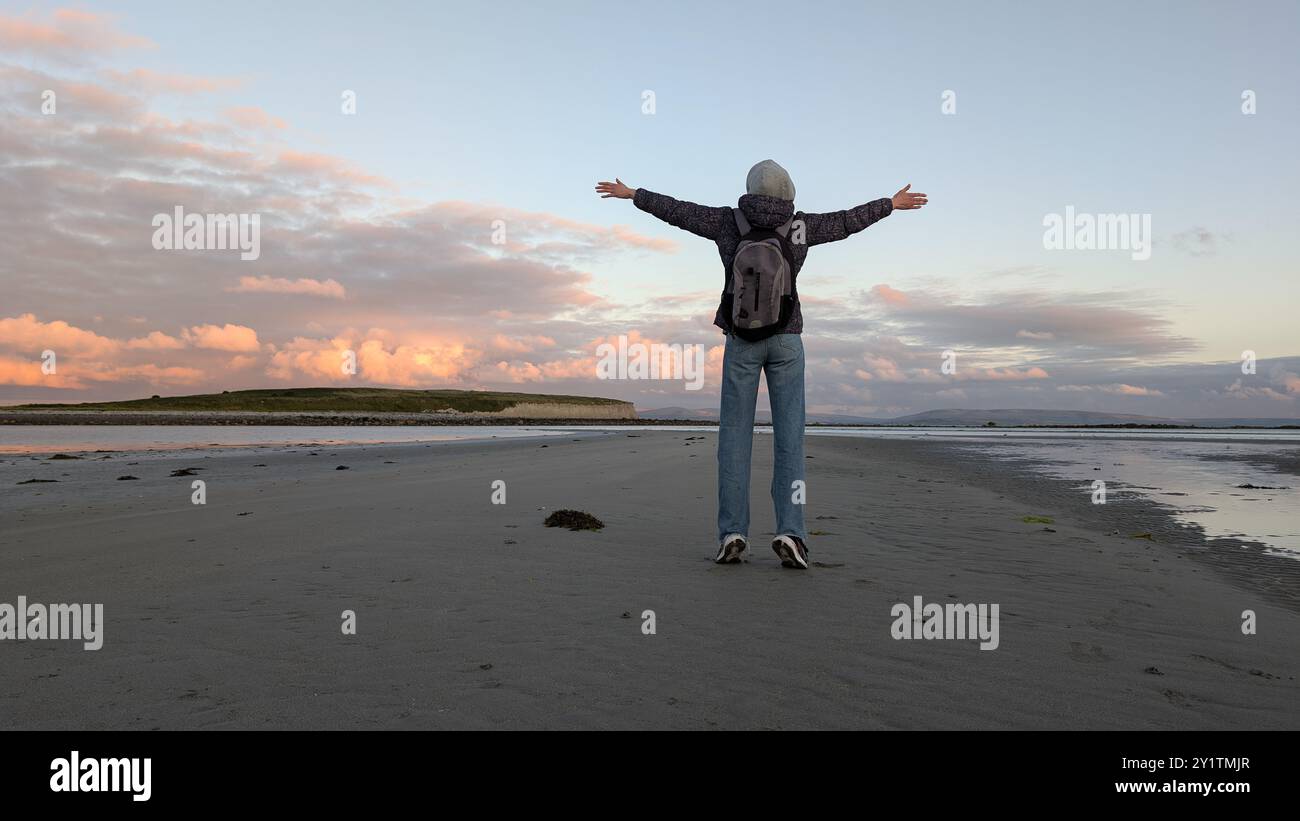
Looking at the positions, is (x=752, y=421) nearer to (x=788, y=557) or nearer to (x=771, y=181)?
(x=788, y=557)

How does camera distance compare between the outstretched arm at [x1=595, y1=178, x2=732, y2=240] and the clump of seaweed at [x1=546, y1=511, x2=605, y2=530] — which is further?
the clump of seaweed at [x1=546, y1=511, x2=605, y2=530]

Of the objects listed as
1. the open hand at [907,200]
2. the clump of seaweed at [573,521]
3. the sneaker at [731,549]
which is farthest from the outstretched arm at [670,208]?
the clump of seaweed at [573,521]

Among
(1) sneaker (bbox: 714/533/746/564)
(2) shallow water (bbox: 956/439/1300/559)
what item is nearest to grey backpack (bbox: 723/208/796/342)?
(1) sneaker (bbox: 714/533/746/564)

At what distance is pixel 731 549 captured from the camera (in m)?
6.67

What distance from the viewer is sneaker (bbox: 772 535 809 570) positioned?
6406 millimetres

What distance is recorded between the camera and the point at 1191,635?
457 centimetres

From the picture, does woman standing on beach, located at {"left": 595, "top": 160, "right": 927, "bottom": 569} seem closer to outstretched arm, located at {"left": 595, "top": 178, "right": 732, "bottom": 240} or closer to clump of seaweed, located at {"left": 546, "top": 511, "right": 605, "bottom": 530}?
outstretched arm, located at {"left": 595, "top": 178, "right": 732, "bottom": 240}

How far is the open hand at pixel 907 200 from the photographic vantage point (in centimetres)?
670

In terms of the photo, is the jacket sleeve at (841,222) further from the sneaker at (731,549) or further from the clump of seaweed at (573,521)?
the clump of seaweed at (573,521)

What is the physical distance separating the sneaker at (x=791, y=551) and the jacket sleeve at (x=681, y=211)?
292cm

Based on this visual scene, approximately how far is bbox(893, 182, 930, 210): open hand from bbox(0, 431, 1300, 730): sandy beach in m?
3.41
